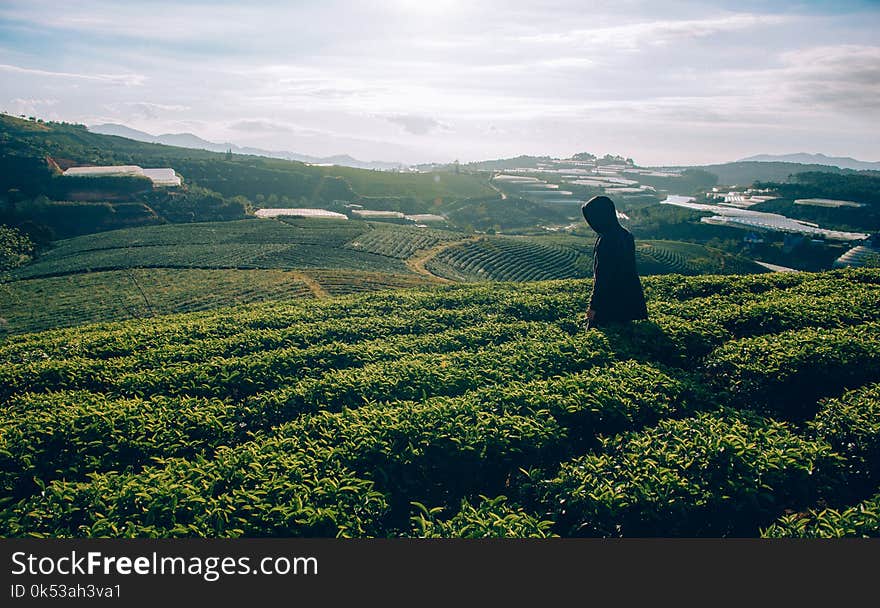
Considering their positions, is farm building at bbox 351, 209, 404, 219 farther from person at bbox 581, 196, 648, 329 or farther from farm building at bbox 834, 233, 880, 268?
person at bbox 581, 196, 648, 329

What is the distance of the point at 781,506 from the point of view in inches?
340

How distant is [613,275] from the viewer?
17.4 m

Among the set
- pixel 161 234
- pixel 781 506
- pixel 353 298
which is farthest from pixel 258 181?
pixel 781 506

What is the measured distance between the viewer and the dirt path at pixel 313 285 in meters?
43.8

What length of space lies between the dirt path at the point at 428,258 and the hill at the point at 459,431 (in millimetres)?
39852

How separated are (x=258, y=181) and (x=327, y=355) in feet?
425

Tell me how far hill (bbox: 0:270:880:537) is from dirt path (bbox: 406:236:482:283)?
131 feet

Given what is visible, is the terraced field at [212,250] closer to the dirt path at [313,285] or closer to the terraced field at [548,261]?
the dirt path at [313,285]

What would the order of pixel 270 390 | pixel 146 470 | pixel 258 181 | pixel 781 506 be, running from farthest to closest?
pixel 258 181
pixel 270 390
pixel 146 470
pixel 781 506

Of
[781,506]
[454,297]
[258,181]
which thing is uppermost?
[258,181]

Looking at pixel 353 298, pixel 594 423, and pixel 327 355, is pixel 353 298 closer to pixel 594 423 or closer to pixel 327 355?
pixel 327 355

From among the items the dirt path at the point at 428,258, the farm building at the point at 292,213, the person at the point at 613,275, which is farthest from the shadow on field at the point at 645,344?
the farm building at the point at 292,213

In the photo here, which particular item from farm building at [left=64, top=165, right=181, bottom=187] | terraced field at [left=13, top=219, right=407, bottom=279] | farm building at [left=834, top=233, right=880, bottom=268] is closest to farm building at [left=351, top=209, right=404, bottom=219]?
terraced field at [left=13, top=219, right=407, bottom=279]

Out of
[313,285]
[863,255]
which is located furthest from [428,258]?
[863,255]
